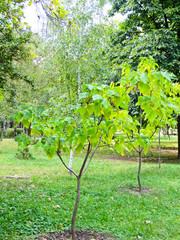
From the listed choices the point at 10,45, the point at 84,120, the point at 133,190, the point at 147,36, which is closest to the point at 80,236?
the point at 84,120

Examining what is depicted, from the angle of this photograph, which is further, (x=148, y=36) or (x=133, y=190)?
(x=148, y=36)

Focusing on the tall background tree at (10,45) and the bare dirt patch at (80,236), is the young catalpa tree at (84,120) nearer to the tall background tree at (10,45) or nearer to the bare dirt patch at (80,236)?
the bare dirt patch at (80,236)

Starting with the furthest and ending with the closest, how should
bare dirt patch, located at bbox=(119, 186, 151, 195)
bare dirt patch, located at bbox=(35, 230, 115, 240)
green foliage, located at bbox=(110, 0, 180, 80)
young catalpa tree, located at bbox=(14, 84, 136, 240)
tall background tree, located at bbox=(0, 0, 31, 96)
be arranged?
green foliage, located at bbox=(110, 0, 180, 80)
bare dirt patch, located at bbox=(119, 186, 151, 195)
tall background tree, located at bbox=(0, 0, 31, 96)
bare dirt patch, located at bbox=(35, 230, 115, 240)
young catalpa tree, located at bbox=(14, 84, 136, 240)

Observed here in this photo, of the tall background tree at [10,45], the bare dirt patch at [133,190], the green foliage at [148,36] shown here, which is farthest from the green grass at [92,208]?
the green foliage at [148,36]

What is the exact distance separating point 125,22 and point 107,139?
438 inches

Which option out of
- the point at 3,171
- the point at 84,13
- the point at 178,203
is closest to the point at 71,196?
the point at 178,203

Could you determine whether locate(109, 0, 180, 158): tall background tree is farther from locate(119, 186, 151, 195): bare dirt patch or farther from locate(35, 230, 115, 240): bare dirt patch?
locate(35, 230, 115, 240): bare dirt patch

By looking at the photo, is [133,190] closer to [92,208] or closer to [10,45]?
[92,208]

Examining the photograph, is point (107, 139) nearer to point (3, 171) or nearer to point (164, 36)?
point (3, 171)

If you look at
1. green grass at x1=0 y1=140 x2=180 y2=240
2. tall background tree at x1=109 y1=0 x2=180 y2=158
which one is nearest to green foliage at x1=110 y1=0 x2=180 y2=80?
tall background tree at x1=109 y1=0 x2=180 y2=158

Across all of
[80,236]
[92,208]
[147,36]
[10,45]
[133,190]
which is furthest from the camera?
[147,36]

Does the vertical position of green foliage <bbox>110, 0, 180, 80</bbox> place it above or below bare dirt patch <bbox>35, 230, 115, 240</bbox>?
above

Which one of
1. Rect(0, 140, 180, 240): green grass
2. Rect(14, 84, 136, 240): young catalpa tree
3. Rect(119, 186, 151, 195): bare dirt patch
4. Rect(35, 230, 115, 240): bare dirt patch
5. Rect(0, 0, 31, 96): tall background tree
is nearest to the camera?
Rect(14, 84, 136, 240): young catalpa tree

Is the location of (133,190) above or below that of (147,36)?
below
